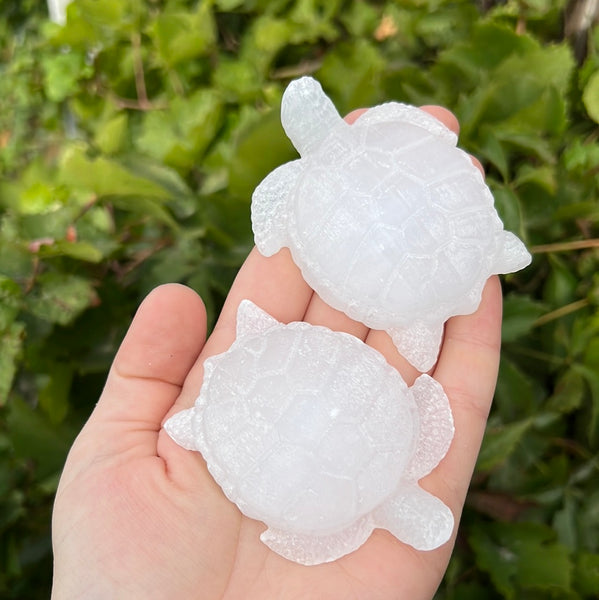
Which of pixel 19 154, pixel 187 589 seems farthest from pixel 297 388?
pixel 19 154

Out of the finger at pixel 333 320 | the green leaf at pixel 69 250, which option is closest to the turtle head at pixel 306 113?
the finger at pixel 333 320

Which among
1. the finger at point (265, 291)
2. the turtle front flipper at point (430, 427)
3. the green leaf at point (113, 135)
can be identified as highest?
the green leaf at point (113, 135)

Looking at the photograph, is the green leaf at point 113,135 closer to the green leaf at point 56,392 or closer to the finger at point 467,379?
the green leaf at point 56,392

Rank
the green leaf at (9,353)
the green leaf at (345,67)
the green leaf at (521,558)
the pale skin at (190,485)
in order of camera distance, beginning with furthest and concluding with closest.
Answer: the green leaf at (345,67) < the green leaf at (521,558) < the green leaf at (9,353) < the pale skin at (190,485)

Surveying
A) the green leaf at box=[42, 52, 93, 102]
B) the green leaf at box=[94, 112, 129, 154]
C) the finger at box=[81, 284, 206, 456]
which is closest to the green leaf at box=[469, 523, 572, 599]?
the finger at box=[81, 284, 206, 456]

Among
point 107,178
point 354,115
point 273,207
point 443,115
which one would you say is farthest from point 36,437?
point 443,115

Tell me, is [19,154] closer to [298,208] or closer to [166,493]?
[298,208]

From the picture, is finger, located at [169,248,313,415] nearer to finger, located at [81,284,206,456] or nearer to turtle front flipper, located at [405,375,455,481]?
finger, located at [81,284,206,456]
